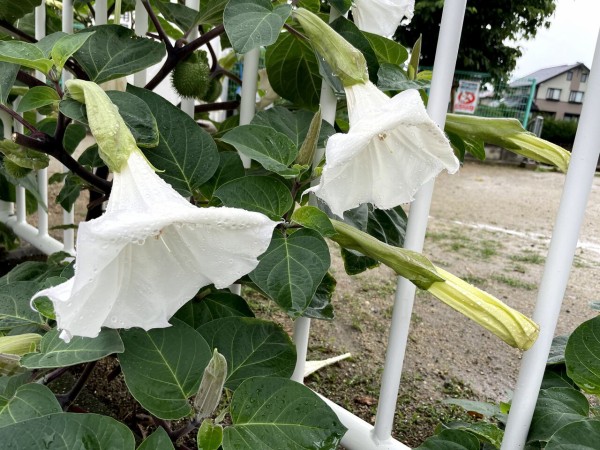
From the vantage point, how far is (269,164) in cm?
59

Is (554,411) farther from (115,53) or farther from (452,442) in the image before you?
(115,53)

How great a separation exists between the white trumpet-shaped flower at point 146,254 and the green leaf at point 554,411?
361mm

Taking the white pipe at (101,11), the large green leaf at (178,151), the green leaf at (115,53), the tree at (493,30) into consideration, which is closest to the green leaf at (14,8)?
the white pipe at (101,11)

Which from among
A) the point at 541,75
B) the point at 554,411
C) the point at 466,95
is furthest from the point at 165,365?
the point at 541,75

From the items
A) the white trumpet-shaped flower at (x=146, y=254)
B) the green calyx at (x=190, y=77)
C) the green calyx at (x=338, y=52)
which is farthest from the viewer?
the green calyx at (x=190, y=77)

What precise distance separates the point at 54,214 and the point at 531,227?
260cm

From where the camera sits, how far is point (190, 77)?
80 cm

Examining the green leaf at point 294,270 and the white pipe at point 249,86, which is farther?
the white pipe at point 249,86

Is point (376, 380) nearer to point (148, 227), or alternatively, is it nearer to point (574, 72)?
point (148, 227)

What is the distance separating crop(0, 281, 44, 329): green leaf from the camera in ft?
2.02

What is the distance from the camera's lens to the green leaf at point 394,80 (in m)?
0.66

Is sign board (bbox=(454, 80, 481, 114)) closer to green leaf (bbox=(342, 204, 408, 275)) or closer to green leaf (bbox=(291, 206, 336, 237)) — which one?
green leaf (bbox=(342, 204, 408, 275))

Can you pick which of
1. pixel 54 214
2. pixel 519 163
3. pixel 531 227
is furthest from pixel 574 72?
pixel 54 214

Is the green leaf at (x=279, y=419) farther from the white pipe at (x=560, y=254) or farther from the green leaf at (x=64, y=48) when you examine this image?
the green leaf at (x=64, y=48)
